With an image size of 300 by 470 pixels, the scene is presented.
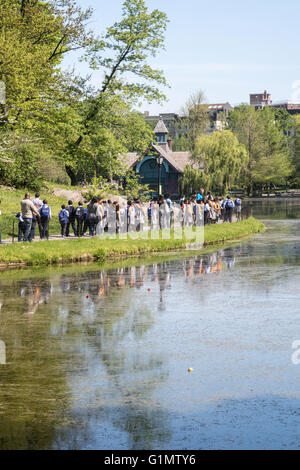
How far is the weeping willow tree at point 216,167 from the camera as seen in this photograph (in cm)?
8200

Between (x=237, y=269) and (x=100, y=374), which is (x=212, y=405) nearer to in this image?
(x=100, y=374)

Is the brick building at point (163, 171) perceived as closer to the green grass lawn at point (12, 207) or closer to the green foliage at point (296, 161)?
the green foliage at point (296, 161)

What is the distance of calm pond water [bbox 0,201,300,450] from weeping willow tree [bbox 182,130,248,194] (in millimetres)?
63293

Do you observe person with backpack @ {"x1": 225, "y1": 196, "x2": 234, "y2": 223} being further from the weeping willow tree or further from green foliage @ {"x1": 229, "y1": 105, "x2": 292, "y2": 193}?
green foliage @ {"x1": 229, "y1": 105, "x2": 292, "y2": 193}

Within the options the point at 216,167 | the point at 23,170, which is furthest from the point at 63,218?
the point at 216,167

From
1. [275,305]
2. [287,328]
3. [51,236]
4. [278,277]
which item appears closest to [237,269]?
[278,277]

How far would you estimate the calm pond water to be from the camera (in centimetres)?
705

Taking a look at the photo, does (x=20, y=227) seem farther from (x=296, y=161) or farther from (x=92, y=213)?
(x=296, y=161)

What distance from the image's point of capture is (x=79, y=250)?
81.6ft

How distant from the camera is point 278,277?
1917 cm

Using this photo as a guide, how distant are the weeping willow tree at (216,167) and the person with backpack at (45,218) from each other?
175 feet

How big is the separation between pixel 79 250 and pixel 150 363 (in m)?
15.2

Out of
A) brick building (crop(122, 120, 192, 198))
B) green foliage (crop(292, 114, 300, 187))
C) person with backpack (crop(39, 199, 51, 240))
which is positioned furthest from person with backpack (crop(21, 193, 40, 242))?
green foliage (crop(292, 114, 300, 187))

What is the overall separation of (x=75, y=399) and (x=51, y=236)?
23.7m
